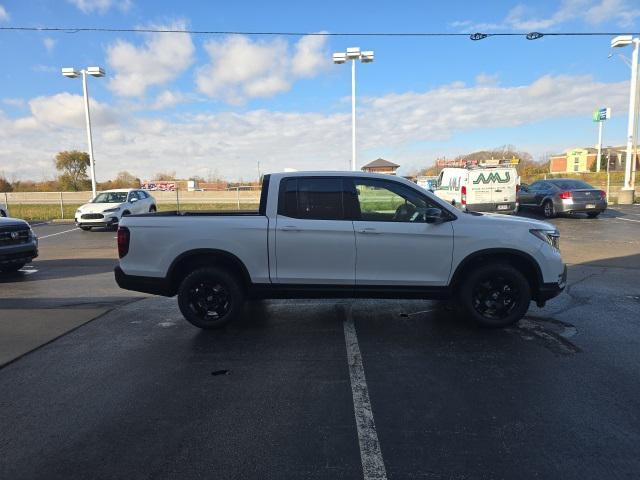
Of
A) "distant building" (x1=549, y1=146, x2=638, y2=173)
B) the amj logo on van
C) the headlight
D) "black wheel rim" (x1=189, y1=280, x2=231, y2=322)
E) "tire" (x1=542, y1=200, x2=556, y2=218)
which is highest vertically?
"distant building" (x1=549, y1=146, x2=638, y2=173)

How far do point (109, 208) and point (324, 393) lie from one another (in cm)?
1591

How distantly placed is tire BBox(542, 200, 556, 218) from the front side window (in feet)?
47.9

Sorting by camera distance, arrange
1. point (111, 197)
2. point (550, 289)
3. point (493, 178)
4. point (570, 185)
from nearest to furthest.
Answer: point (550, 289), point (493, 178), point (570, 185), point (111, 197)

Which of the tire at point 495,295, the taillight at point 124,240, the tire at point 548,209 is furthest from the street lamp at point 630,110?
the taillight at point 124,240

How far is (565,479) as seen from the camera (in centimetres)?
262

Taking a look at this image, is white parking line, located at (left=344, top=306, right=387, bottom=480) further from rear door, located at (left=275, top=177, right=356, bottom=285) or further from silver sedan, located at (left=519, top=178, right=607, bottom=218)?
silver sedan, located at (left=519, top=178, right=607, bottom=218)

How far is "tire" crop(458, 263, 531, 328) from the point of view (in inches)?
202

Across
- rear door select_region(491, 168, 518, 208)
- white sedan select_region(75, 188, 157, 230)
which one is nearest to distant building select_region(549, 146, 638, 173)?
rear door select_region(491, 168, 518, 208)

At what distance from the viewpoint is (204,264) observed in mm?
5367

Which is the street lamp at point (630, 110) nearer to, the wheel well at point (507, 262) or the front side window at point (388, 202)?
the wheel well at point (507, 262)

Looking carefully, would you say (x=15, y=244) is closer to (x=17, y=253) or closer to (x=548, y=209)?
(x=17, y=253)

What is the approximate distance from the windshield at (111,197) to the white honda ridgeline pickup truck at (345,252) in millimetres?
14335

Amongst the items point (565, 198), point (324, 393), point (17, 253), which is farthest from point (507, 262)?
point (565, 198)

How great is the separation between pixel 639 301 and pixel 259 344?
18.1ft
